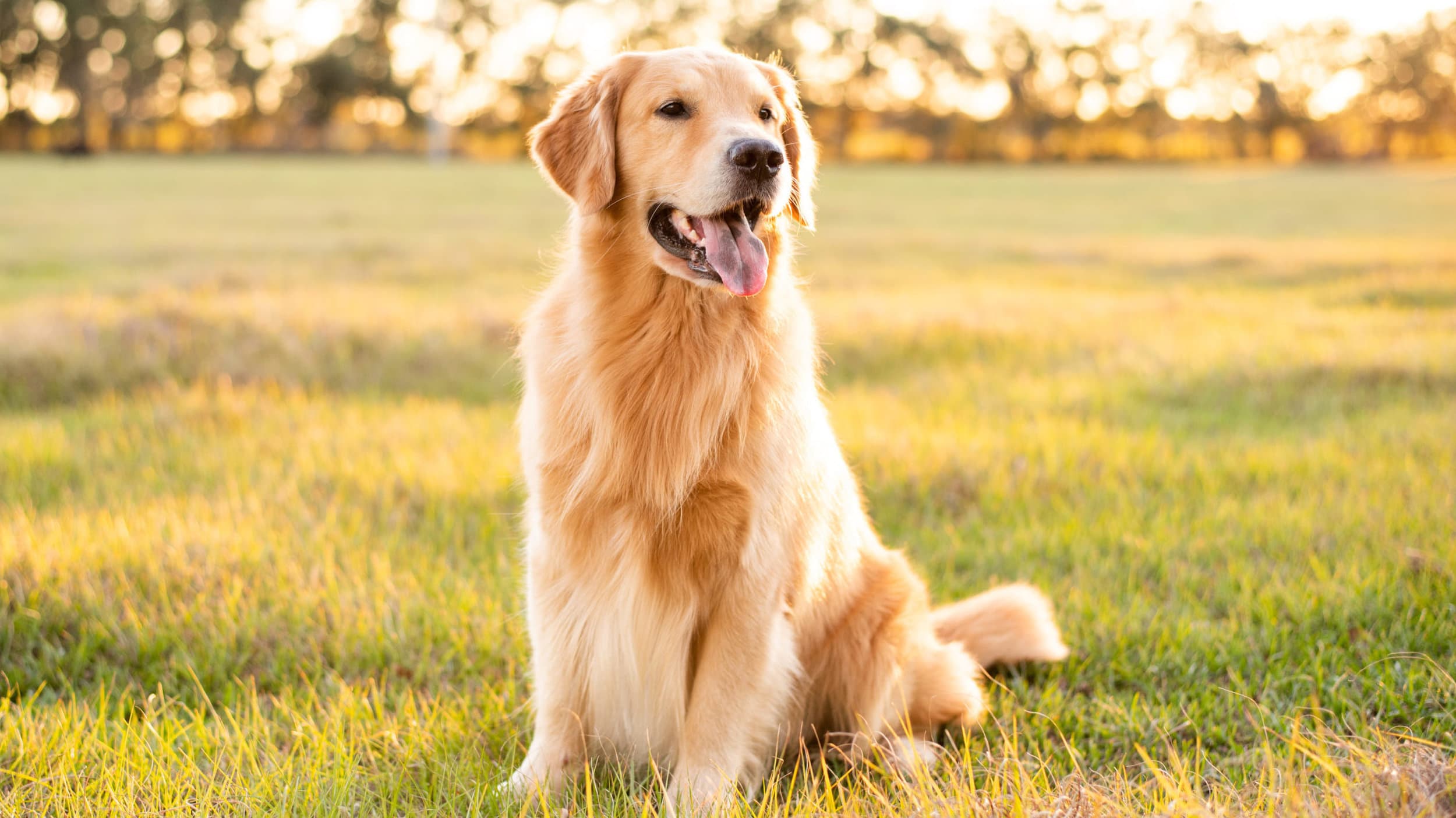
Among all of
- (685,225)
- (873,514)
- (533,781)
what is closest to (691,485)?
(685,225)

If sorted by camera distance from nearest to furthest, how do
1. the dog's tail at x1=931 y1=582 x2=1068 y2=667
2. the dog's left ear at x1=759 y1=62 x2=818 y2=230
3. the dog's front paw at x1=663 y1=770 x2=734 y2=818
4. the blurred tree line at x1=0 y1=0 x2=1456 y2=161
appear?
the dog's front paw at x1=663 y1=770 x2=734 y2=818 → the dog's left ear at x1=759 y1=62 x2=818 y2=230 → the dog's tail at x1=931 y1=582 x2=1068 y2=667 → the blurred tree line at x1=0 y1=0 x2=1456 y2=161

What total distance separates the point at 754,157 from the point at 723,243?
0.20 m

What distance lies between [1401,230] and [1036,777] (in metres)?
18.2

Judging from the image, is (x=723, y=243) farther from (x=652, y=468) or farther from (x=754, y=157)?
(x=652, y=468)

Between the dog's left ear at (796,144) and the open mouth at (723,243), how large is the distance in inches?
12.5

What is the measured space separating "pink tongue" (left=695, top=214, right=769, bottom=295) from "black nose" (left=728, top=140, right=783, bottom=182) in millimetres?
114

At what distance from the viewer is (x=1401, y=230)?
1686 cm

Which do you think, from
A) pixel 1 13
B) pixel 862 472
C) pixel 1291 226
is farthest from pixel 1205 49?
pixel 862 472

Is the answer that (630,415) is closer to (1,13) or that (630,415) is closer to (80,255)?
(80,255)

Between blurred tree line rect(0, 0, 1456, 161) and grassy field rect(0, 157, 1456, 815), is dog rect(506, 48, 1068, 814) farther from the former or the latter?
blurred tree line rect(0, 0, 1456, 161)

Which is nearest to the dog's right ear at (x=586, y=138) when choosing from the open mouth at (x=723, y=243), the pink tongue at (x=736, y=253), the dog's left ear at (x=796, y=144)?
the open mouth at (x=723, y=243)

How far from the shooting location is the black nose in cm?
232

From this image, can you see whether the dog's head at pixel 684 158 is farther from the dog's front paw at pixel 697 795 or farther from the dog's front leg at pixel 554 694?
the dog's front paw at pixel 697 795

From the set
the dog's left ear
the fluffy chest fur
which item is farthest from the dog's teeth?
the dog's left ear
